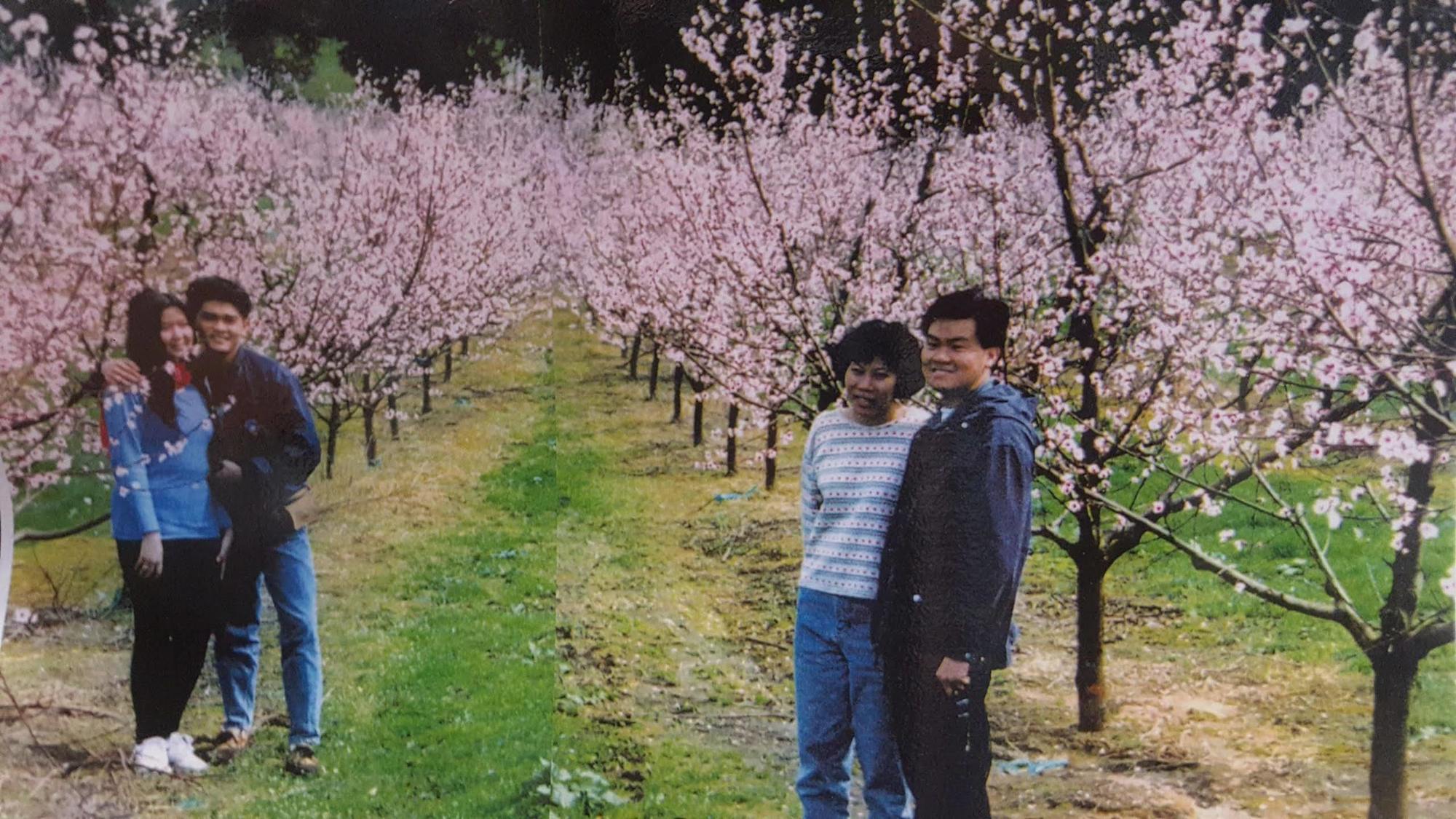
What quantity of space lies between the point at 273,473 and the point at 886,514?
164 centimetres

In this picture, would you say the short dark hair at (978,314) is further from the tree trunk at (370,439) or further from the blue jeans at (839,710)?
the tree trunk at (370,439)

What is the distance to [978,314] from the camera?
2705 millimetres

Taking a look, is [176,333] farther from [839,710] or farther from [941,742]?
[941,742]

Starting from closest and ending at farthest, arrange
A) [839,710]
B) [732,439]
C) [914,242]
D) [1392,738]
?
[1392,738], [839,710], [914,242], [732,439]

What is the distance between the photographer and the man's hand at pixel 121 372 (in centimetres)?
282

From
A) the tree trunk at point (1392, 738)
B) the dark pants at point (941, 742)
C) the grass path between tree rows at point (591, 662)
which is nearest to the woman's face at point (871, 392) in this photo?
the grass path between tree rows at point (591, 662)

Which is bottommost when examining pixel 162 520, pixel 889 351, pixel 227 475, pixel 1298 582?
pixel 1298 582

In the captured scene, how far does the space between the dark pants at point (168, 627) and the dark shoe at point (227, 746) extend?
0.11 m

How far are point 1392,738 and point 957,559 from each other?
3.58 feet

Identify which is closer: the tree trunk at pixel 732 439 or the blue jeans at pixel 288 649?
the blue jeans at pixel 288 649

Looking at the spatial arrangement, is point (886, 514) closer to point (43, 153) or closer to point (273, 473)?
point (273, 473)

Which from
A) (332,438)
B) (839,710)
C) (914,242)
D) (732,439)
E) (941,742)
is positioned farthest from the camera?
(732,439)

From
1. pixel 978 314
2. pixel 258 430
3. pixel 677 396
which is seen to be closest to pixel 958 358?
pixel 978 314

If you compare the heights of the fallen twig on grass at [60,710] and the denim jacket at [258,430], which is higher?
the denim jacket at [258,430]
